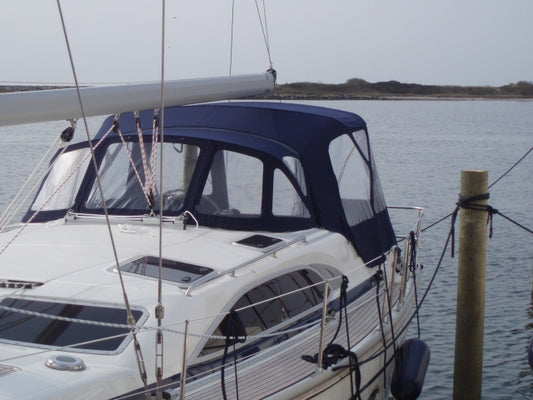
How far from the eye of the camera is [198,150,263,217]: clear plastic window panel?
24.1ft

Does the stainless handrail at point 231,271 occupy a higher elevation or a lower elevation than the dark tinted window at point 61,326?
higher

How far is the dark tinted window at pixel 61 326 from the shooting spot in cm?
521

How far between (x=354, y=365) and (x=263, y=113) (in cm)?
269

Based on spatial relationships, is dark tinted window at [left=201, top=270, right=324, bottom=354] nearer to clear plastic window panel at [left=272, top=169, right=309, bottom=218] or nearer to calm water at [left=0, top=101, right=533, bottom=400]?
clear plastic window panel at [left=272, top=169, right=309, bottom=218]

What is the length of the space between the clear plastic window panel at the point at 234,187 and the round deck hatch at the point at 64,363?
273 cm

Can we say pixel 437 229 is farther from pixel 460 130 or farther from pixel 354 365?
pixel 460 130

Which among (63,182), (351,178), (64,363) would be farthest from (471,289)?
(64,363)

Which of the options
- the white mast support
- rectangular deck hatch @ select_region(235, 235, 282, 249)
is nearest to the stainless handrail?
rectangular deck hatch @ select_region(235, 235, 282, 249)

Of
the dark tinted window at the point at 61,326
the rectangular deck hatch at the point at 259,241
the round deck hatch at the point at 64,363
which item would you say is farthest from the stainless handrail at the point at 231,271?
the round deck hatch at the point at 64,363

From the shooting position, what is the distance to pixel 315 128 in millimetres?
7852

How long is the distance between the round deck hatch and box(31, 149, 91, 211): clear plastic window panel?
304 cm

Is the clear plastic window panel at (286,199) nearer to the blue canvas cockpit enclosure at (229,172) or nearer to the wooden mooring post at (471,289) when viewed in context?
the blue canvas cockpit enclosure at (229,172)

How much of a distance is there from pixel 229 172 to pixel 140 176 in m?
0.83

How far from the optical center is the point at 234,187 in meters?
7.40
